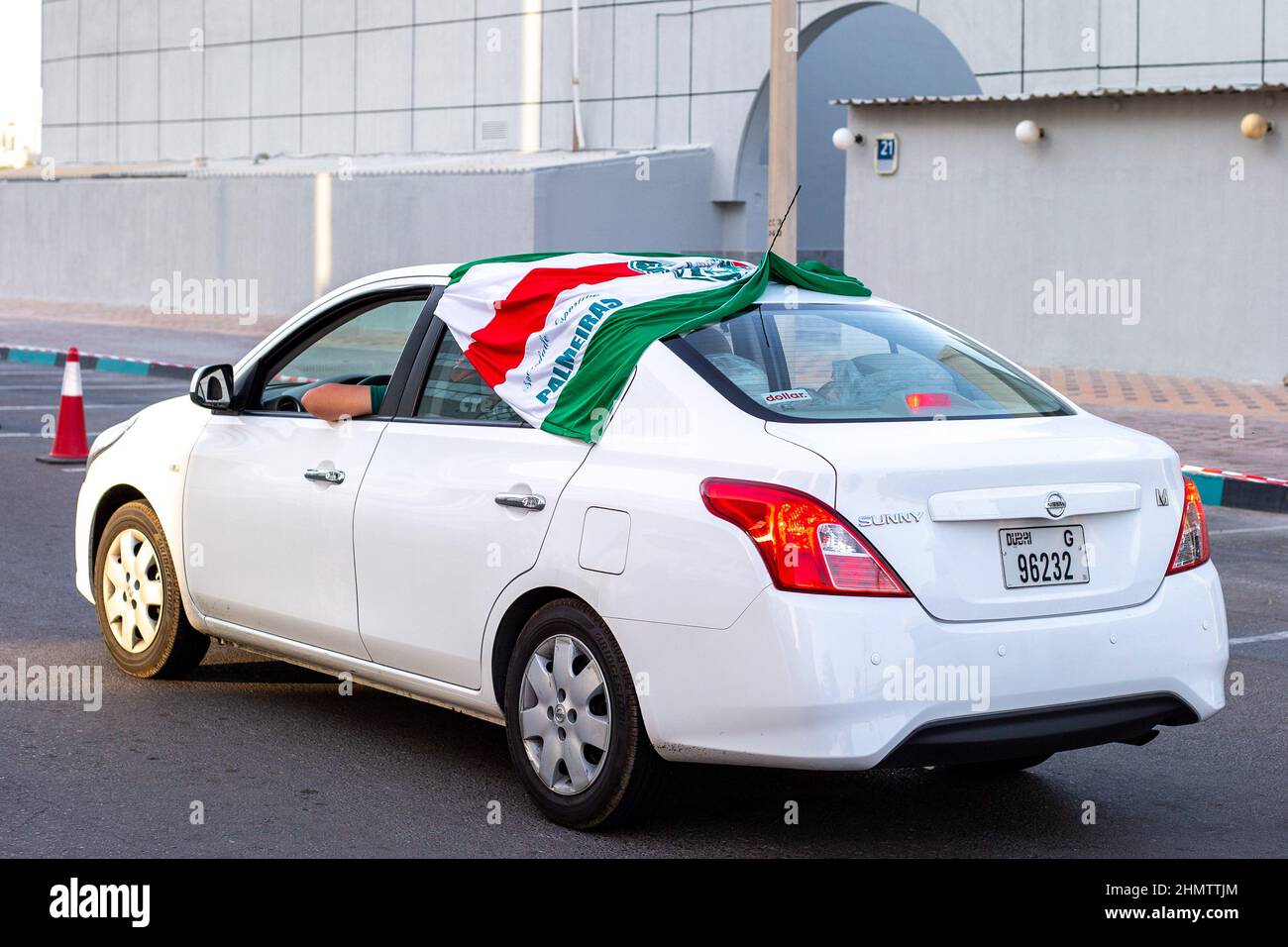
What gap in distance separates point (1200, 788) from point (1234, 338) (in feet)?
46.9

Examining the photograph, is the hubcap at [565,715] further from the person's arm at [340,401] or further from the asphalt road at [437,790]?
Answer: the person's arm at [340,401]

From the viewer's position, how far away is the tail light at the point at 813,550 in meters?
4.43

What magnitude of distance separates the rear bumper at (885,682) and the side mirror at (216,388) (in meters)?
2.22

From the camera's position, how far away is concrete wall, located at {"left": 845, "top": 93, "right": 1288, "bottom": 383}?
61.7ft

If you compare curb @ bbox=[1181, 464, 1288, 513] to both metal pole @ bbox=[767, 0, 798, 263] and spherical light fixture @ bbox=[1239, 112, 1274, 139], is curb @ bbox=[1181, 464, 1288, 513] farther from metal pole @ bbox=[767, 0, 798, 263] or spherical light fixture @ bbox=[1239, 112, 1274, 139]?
spherical light fixture @ bbox=[1239, 112, 1274, 139]

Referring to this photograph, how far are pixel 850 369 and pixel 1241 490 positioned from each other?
783 centimetres

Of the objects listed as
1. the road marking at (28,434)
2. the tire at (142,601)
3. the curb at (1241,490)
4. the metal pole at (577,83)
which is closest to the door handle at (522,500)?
the tire at (142,601)

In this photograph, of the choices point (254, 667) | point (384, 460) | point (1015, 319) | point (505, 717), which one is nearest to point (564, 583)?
point (505, 717)

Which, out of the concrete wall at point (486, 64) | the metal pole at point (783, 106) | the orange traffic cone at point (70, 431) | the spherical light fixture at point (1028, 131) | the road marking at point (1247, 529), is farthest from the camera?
the concrete wall at point (486, 64)

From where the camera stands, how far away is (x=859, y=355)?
528cm

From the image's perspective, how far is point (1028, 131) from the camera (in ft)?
65.9

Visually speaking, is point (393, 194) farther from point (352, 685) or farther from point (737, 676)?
point (737, 676)

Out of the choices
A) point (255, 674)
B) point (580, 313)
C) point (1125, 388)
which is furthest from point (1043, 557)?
point (1125, 388)

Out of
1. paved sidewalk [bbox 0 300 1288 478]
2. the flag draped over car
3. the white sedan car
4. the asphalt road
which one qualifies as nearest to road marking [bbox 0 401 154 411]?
paved sidewalk [bbox 0 300 1288 478]
